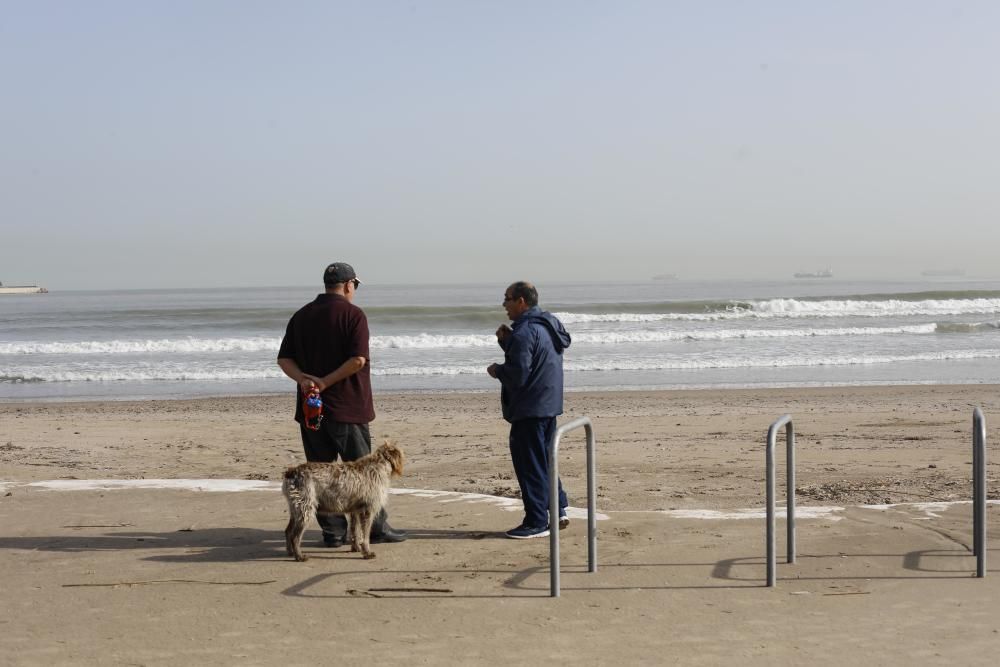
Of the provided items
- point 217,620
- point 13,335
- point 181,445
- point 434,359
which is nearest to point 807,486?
point 217,620

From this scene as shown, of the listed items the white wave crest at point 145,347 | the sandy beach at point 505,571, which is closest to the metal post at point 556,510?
the sandy beach at point 505,571

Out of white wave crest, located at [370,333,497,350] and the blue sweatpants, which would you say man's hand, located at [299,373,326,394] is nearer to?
the blue sweatpants

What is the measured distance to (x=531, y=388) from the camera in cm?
621

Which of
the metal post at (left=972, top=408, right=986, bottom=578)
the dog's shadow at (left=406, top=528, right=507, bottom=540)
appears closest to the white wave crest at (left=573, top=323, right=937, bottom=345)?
the dog's shadow at (left=406, top=528, right=507, bottom=540)

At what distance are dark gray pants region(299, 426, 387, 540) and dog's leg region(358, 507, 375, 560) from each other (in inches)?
8.1

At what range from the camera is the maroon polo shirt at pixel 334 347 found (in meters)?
5.97

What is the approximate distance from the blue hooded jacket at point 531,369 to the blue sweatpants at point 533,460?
0.28ft

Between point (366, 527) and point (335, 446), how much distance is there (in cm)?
55

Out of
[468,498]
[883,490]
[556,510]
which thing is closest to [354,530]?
[556,510]

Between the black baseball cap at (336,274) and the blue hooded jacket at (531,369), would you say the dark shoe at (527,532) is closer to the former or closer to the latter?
the blue hooded jacket at (531,369)

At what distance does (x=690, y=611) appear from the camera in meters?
4.83

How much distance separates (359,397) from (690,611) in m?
2.37

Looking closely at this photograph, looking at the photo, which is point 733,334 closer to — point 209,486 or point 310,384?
point 209,486

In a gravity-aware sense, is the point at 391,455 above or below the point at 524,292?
below
